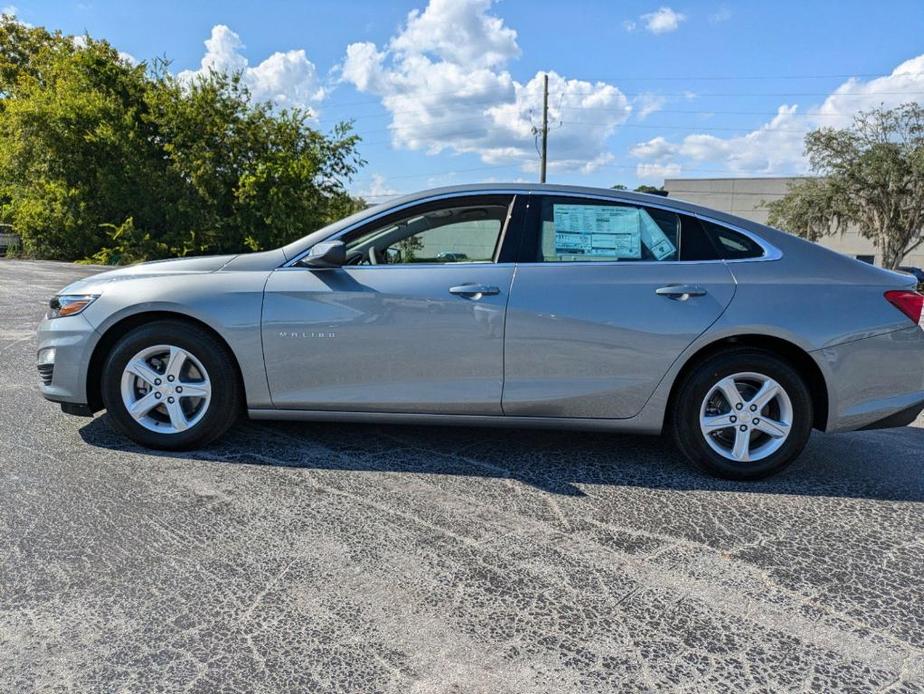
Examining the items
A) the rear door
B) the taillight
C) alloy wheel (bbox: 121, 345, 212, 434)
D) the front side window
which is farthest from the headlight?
the taillight

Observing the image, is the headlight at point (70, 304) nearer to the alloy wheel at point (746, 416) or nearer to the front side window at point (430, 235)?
the front side window at point (430, 235)

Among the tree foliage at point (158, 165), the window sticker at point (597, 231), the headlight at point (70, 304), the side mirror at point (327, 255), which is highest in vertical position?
the tree foliage at point (158, 165)

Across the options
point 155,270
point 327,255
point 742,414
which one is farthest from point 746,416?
point 155,270

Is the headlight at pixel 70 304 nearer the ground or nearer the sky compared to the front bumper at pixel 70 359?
nearer the sky

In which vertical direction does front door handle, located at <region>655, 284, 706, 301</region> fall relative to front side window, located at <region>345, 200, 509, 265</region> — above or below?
below

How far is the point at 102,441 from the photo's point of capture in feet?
13.1

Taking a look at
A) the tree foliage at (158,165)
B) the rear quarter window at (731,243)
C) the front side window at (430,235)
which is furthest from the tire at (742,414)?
the tree foliage at (158,165)

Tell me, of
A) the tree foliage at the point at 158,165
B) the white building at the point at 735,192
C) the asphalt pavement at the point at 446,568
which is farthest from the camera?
the white building at the point at 735,192

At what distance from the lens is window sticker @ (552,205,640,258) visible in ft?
12.0

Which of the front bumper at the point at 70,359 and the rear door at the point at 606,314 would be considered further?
the front bumper at the point at 70,359

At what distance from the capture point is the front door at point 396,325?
11.7ft

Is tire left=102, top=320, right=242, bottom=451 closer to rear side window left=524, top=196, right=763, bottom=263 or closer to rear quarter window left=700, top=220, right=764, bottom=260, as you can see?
rear side window left=524, top=196, right=763, bottom=263

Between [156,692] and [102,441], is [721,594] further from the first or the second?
[102,441]

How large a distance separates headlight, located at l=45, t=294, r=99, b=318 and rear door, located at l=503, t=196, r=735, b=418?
98.6 inches
